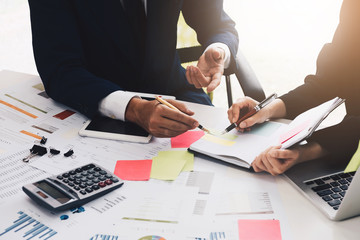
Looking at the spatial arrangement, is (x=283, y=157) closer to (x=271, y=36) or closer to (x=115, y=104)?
(x=115, y=104)

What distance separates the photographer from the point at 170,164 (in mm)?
1018

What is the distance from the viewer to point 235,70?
1614 millimetres

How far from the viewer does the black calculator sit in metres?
0.83

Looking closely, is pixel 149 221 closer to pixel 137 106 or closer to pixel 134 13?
pixel 137 106

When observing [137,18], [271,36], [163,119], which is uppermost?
[137,18]

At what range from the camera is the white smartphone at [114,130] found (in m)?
1.14

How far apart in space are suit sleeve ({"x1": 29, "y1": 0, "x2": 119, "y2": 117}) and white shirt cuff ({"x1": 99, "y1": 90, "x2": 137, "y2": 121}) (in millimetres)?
36

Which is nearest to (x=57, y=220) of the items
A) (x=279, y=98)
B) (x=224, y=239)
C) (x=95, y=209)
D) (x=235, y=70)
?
(x=95, y=209)

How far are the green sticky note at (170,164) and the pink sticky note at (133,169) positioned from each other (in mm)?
17

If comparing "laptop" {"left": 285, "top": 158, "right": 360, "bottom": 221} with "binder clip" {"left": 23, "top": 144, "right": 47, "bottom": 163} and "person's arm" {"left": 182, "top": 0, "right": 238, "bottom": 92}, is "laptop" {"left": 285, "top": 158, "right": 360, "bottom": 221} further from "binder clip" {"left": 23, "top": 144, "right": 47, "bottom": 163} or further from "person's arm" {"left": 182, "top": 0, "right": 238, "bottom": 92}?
"binder clip" {"left": 23, "top": 144, "right": 47, "bottom": 163}

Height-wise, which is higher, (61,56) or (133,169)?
(61,56)

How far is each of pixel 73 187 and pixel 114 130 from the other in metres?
0.33

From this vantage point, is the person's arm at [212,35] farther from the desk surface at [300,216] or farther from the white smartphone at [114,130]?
the desk surface at [300,216]

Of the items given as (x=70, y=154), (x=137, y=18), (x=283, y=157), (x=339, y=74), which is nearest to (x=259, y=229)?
(x=283, y=157)
